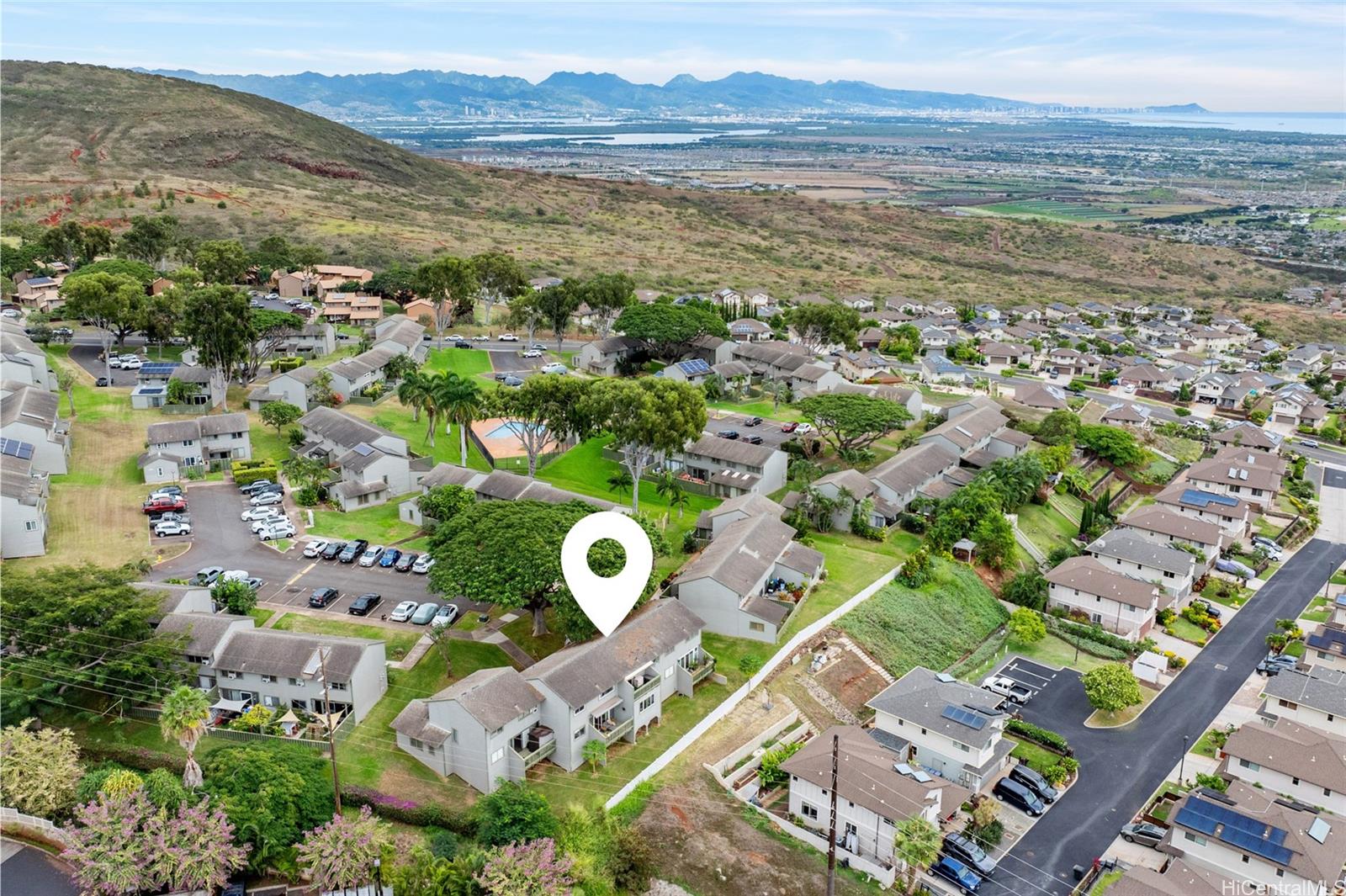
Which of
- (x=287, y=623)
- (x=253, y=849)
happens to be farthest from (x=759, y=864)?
(x=287, y=623)

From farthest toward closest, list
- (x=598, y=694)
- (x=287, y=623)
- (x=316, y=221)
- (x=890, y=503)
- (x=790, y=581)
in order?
1. (x=316, y=221)
2. (x=890, y=503)
3. (x=790, y=581)
4. (x=287, y=623)
5. (x=598, y=694)

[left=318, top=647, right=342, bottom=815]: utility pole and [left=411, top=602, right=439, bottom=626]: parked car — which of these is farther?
[left=411, top=602, right=439, bottom=626]: parked car

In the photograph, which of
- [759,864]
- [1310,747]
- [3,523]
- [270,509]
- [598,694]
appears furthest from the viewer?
[270,509]

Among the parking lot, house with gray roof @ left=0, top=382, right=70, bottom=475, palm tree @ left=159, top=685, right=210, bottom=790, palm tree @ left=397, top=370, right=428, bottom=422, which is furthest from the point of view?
palm tree @ left=397, top=370, right=428, bottom=422

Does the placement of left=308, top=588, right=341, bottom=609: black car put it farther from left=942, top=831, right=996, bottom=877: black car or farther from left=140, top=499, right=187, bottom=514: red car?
left=942, top=831, right=996, bottom=877: black car

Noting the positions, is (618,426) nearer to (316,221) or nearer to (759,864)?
(759,864)

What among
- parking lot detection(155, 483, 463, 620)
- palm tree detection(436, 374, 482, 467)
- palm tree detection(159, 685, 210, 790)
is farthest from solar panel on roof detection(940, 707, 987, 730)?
palm tree detection(436, 374, 482, 467)

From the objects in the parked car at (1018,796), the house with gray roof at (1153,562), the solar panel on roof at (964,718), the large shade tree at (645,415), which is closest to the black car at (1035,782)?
the parked car at (1018,796)
